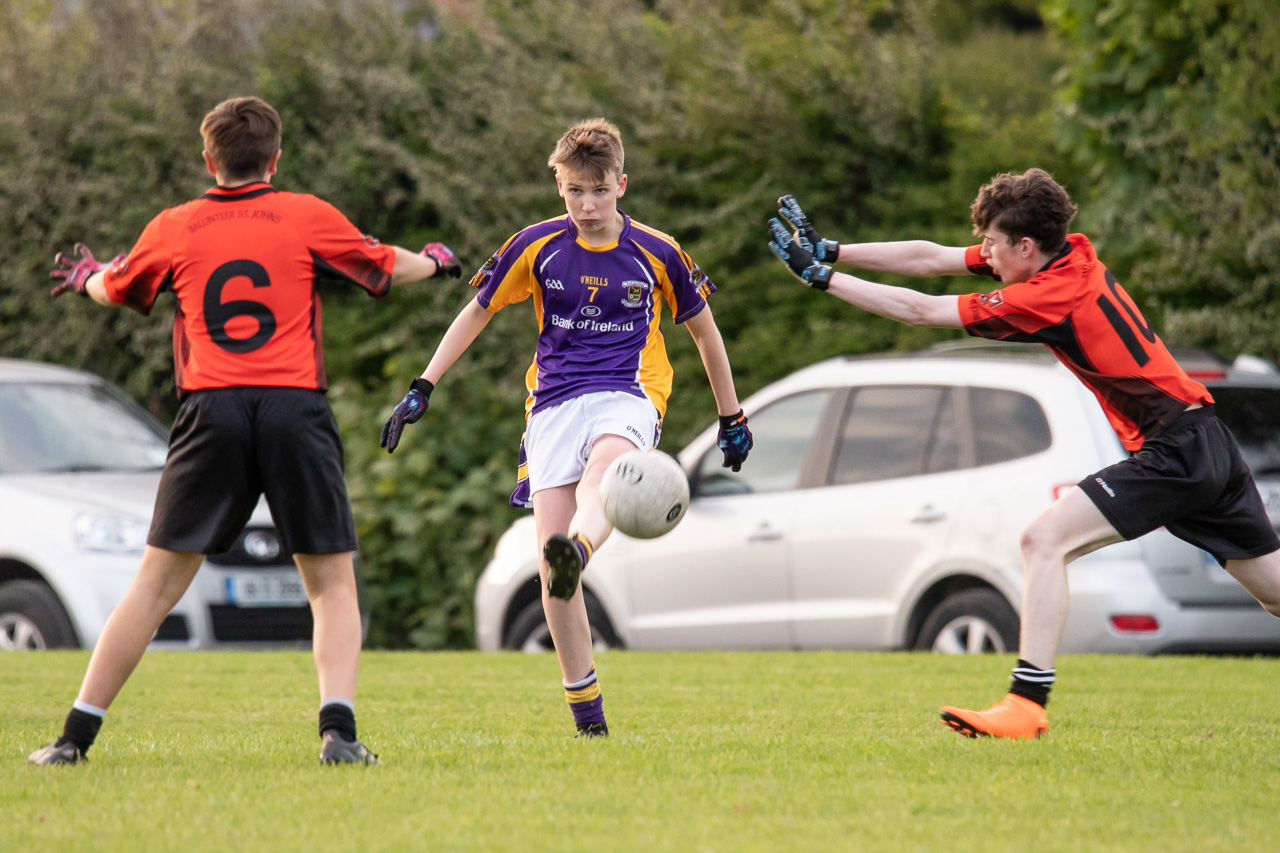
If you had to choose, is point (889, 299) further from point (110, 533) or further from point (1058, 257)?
point (110, 533)

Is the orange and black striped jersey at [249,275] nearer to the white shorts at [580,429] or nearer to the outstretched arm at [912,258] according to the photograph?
the white shorts at [580,429]

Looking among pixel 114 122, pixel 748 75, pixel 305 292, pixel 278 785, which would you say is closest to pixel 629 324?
pixel 305 292

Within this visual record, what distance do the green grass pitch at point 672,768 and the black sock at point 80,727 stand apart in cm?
11

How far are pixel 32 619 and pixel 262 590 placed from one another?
1.42m

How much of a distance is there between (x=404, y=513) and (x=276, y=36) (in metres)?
4.97

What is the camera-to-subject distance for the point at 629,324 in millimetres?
5828

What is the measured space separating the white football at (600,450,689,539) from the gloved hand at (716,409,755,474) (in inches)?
28.0

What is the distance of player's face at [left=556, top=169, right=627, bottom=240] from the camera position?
5.67 meters

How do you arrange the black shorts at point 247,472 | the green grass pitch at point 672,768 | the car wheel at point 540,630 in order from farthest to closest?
the car wheel at point 540,630, the black shorts at point 247,472, the green grass pitch at point 672,768

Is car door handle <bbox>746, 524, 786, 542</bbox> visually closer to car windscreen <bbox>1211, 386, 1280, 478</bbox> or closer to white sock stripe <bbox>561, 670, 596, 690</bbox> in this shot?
car windscreen <bbox>1211, 386, 1280, 478</bbox>

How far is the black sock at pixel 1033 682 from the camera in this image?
5520 millimetres

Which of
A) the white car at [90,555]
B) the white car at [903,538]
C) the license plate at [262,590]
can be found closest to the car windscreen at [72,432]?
the white car at [90,555]

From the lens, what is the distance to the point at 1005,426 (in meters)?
8.80

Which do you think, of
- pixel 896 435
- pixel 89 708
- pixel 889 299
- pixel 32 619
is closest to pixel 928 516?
pixel 896 435
